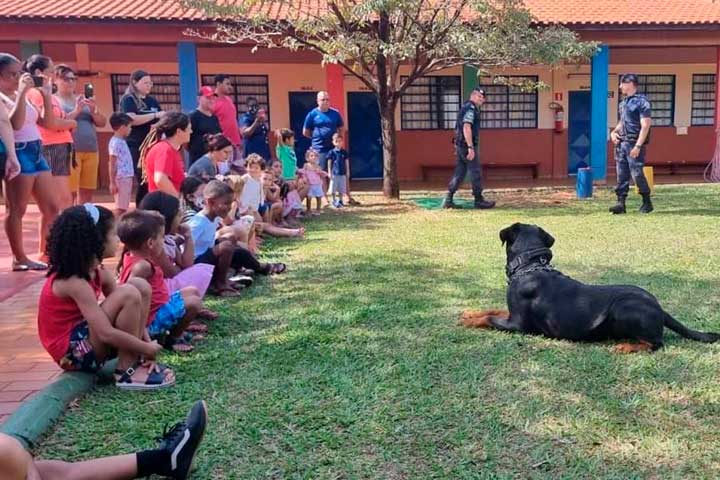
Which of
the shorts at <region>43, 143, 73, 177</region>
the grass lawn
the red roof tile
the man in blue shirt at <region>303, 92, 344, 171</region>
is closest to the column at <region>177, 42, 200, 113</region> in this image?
the red roof tile

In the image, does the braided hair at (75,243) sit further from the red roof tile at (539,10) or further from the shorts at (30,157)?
the red roof tile at (539,10)

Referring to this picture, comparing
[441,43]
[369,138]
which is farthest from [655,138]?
[441,43]

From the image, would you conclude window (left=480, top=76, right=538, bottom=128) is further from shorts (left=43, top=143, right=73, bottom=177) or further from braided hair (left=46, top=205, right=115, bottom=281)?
braided hair (left=46, top=205, right=115, bottom=281)

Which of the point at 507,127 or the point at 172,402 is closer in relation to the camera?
the point at 172,402

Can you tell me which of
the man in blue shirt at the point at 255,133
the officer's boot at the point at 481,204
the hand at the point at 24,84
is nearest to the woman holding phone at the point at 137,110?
the hand at the point at 24,84

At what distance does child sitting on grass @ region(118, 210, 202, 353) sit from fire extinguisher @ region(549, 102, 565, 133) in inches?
562

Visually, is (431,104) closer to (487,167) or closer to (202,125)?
(487,167)

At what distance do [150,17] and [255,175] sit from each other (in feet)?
20.8

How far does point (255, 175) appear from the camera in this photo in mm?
7766

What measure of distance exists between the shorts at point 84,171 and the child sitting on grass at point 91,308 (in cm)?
467

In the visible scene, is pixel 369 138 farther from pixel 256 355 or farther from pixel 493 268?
pixel 256 355

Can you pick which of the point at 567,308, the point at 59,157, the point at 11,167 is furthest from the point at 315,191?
the point at 567,308

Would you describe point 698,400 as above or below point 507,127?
below

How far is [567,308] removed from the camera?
12.8 feet
